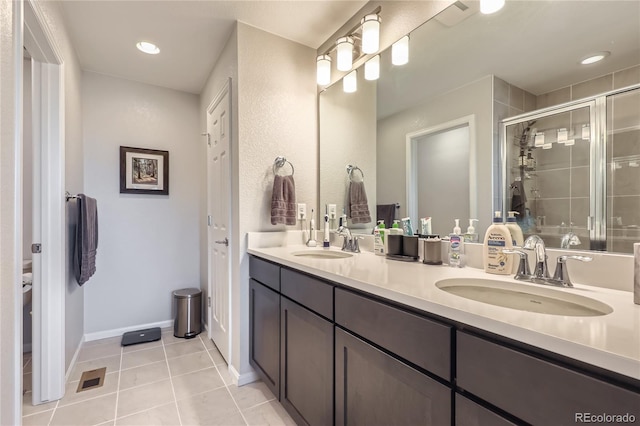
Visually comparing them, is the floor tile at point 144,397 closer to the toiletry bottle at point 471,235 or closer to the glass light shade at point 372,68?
the toiletry bottle at point 471,235

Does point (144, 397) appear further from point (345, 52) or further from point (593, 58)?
point (593, 58)

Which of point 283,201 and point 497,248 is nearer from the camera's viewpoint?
point 497,248

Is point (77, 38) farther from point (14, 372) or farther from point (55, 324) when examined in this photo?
point (14, 372)

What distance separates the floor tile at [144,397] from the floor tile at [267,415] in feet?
1.72

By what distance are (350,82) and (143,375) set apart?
249 centimetres

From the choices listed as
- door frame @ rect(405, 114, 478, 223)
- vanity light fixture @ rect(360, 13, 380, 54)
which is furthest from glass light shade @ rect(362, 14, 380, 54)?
door frame @ rect(405, 114, 478, 223)

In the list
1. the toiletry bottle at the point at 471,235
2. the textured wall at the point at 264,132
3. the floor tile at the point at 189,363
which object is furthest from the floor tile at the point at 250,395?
the toiletry bottle at the point at 471,235

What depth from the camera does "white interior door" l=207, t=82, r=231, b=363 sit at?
82.3 inches

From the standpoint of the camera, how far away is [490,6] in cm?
121

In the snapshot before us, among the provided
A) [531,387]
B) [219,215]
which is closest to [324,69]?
[219,215]

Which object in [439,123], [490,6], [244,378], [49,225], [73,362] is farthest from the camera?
[73,362]

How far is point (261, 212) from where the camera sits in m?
1.97

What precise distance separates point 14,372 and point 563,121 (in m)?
2.20

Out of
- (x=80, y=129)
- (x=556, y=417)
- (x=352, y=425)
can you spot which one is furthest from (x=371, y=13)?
(x=80, y=129)
